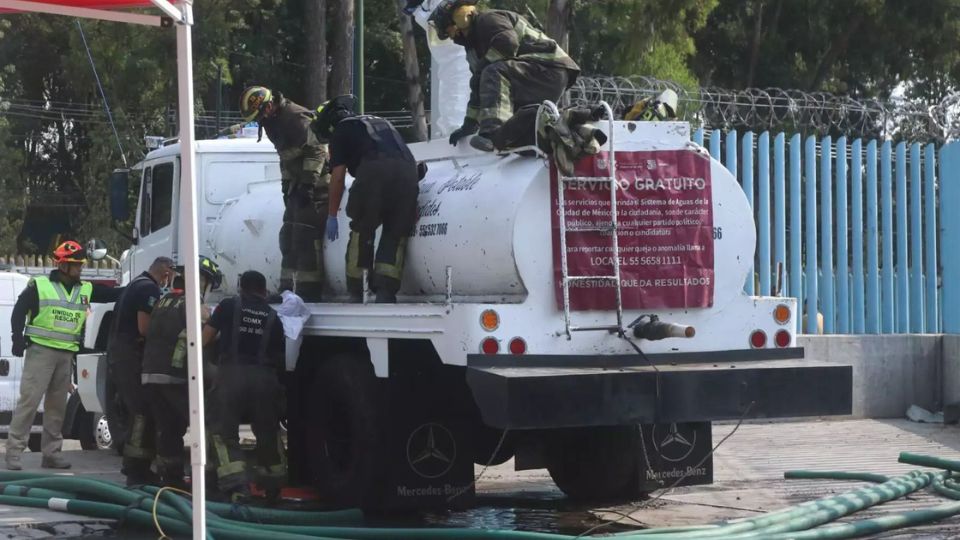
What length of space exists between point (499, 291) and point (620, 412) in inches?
42.4

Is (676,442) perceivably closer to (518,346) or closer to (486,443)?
(486,443)

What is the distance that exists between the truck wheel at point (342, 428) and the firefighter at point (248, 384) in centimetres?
25

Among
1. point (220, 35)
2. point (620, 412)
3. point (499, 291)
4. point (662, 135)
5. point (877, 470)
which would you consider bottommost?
point (877, 470)

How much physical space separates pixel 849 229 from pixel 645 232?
8332 mm

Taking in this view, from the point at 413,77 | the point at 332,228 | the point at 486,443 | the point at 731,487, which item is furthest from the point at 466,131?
the point at 413,77

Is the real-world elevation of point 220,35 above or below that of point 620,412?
above

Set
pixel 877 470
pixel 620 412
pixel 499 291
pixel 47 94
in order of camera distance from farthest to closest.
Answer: pixel 47 94, pixel 877 470, pixel 499 291, pixel 620 412

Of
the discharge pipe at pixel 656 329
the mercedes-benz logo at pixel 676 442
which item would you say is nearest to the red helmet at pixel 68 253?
the mercedes-benz logo at pixel 676 442

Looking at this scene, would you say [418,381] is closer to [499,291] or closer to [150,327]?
[499,291]

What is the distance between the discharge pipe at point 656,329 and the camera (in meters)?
8.55

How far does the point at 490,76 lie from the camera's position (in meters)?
9.41

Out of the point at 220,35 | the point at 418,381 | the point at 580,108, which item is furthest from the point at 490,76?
the point at 220,35

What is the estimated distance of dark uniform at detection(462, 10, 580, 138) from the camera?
9.39 meters

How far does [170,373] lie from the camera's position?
10797 millimetres
